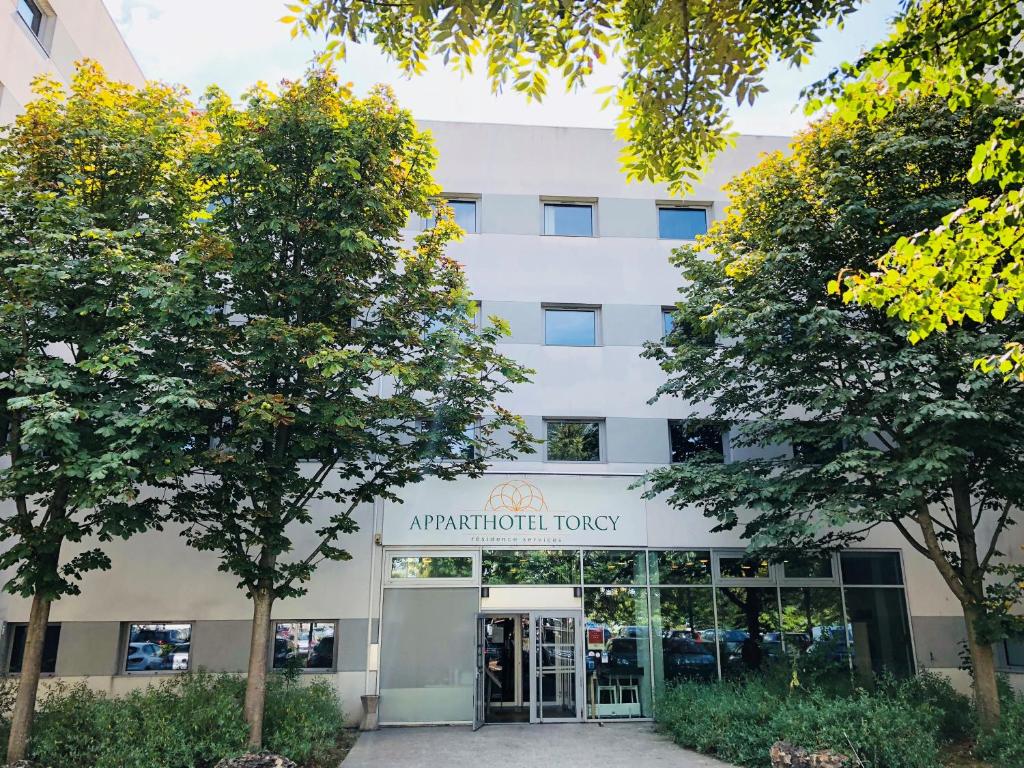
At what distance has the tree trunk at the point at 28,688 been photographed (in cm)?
897

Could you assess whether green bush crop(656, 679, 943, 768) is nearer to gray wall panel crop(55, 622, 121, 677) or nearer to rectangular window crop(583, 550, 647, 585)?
rectangular window crop(583, 550, 647, 585)

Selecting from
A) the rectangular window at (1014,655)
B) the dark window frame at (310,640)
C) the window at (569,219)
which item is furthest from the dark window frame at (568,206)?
the rectangular window at (1014,655)

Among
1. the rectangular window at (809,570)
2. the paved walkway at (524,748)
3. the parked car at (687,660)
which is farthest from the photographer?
the rectangular window at (809,570)

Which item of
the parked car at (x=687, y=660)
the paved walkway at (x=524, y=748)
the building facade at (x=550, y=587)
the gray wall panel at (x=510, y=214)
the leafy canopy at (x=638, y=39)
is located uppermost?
the gray wall panel at (x=510, y=214)

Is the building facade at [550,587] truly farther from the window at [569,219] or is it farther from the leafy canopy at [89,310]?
the leafy canopy at [89,310]

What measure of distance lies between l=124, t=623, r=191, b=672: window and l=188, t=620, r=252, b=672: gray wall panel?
279 millimetres

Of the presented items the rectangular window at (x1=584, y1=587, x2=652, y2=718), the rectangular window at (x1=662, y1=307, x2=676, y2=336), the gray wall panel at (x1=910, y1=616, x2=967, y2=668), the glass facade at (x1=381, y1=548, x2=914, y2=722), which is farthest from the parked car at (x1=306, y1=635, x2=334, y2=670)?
the gray wall panel at (x1=910, y1=616, x2=967, y2=668)

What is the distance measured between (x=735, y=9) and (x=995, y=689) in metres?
10.5

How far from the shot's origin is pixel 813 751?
9.18 meters

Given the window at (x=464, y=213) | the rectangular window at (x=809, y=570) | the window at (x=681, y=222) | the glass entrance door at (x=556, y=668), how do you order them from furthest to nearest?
the window at (x=681, y=222) → the window at (x=464, y=213) → the rectangular window at (x=809, y=570) → the glass entrance door at (x=556, y=668)

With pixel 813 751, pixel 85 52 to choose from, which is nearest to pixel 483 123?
pixel 85 52

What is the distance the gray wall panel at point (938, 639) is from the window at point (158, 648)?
14125 mm

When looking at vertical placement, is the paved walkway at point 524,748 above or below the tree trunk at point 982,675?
below

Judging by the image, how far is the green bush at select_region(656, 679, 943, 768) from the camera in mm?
9203
